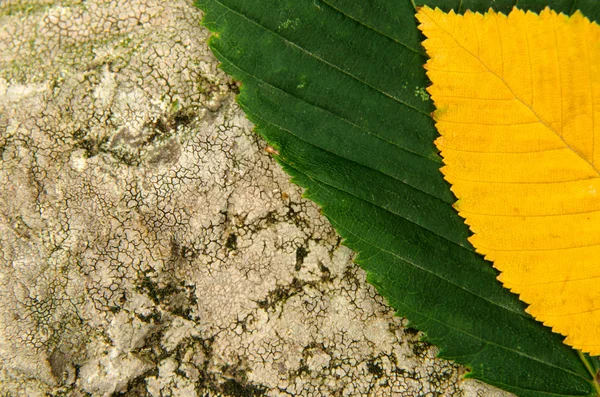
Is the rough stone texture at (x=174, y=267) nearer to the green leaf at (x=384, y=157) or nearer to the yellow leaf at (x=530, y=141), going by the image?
the green leaf at (x=384, y=157)

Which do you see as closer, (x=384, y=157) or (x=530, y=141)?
(x=530, y=141)

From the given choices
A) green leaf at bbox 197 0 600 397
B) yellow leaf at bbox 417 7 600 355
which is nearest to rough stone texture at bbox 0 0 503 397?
green leaf at bbox 197 0 600 397

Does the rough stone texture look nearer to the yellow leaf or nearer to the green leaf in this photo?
the green leaf

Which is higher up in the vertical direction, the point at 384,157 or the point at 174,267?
the point at 384,157

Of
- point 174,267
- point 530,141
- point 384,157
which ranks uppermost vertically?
point 530,141

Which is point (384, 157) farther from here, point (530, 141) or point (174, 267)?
point (174, 267)

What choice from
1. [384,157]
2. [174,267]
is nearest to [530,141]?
[384,157]
